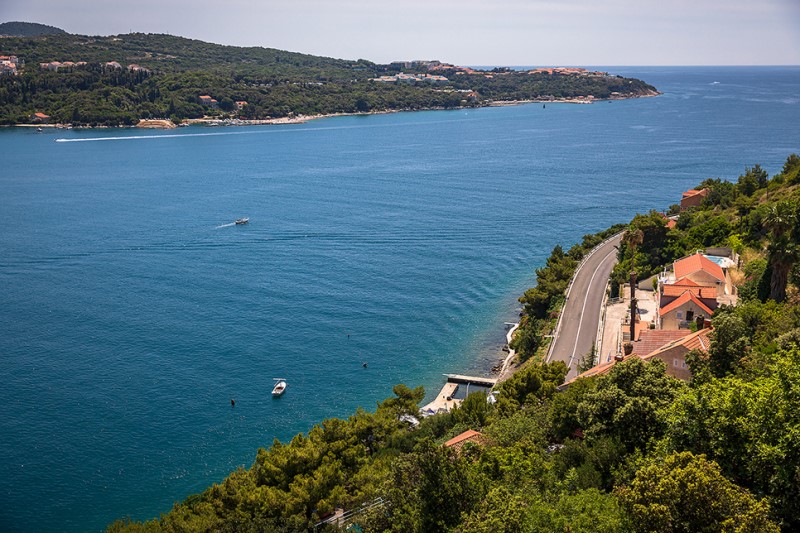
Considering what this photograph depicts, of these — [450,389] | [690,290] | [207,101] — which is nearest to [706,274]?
[690,290]

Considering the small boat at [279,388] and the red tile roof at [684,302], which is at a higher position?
the red tile roof at [684,302]

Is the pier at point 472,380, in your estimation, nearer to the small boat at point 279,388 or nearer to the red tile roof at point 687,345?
the red tile roof at point 687,345

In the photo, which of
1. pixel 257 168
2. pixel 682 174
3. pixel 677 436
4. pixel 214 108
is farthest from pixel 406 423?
pixel 214 108

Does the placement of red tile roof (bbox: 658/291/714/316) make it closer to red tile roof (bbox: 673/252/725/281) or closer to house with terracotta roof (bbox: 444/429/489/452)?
red tile roof (bbox: 673/252/725/281)

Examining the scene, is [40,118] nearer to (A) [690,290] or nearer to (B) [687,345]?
(A) [690,290]

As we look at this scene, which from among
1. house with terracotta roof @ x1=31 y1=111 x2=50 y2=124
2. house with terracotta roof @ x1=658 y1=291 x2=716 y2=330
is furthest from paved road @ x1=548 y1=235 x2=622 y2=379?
house with terracotta roof @ x1=31 y1=111 x2=50 y2=124

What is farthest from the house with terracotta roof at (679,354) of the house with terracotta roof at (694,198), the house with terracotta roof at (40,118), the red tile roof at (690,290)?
the house with terracotta roof at (40,118)
